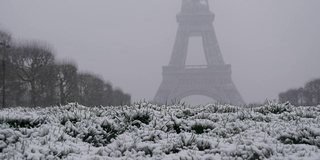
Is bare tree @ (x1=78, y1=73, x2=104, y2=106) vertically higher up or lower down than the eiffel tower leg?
lower down

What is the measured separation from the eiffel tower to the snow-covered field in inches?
1856

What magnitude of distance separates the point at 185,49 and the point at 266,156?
6264cm

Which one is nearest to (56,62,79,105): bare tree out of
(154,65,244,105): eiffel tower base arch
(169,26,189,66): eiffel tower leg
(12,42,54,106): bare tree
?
(12,42,54,106): bare tree

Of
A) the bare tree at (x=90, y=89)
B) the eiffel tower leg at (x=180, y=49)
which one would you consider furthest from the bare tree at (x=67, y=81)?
the eiffel tower leg at (x=180, y=49)

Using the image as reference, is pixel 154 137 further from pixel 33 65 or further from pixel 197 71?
pixel 197 71

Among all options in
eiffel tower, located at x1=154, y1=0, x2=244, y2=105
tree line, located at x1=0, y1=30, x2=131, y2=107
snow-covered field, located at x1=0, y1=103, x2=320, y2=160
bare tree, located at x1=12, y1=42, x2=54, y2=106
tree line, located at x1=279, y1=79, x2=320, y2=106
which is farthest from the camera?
eiffel tower, located at x1=154, y1=0, x2=244, y2=105

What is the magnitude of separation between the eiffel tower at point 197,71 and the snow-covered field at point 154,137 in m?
47.1

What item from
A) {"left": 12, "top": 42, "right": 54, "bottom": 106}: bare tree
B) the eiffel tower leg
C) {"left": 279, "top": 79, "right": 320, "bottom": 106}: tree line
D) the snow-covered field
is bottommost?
the snow-covered field

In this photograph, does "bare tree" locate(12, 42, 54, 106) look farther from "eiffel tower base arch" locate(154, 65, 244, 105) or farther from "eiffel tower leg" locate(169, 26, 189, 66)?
"eiffel tower leg" locate(169, 26, 189, 66)

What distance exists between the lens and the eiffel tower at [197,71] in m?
58.9

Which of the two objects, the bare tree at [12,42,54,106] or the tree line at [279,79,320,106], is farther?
the tree line at [279,79,320,106]

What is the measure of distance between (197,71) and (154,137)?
56514 mm

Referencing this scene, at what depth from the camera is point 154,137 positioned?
6.25m

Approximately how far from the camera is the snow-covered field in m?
5.20
